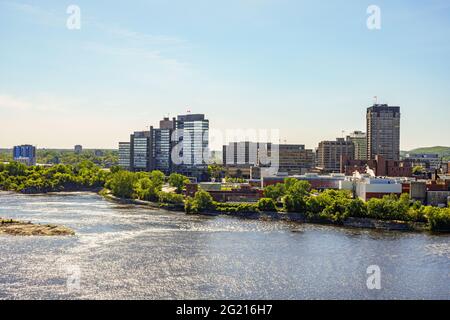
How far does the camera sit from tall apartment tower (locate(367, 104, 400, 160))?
73188 mm

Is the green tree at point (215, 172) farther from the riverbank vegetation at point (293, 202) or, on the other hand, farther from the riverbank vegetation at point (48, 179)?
the riverbank vegetation at point (293, 202)

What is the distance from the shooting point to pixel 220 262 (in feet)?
63.4

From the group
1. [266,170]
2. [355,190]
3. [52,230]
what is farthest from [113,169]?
[52,230]

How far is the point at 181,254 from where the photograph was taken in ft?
67.6

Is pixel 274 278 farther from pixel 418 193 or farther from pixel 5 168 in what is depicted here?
pixel 5 168

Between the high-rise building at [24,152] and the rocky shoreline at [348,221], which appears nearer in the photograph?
the rocky shoreline at [348,221]

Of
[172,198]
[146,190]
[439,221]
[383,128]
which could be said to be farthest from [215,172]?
[439,221]

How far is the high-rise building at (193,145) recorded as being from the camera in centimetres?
6238

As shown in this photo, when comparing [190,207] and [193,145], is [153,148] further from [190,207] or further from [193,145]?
[190,207]

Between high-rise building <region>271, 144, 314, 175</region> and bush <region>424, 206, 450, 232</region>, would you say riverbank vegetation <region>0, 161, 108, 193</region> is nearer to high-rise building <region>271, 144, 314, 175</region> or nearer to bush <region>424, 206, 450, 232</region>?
high-rise building <region>271, 144, 314, 175</region>

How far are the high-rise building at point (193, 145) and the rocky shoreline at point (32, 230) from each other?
36.4 metres

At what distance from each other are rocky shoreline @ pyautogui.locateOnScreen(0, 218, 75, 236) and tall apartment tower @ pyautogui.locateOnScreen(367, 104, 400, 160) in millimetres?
55820

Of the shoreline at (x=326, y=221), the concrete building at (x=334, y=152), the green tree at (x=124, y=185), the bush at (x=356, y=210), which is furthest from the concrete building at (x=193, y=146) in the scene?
the bush at (x=356, y=210)

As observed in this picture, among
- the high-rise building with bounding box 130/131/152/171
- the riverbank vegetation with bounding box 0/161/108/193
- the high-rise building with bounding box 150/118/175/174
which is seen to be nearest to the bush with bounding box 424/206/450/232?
the riverbank vegetation with bounding box 0/161/108/193
